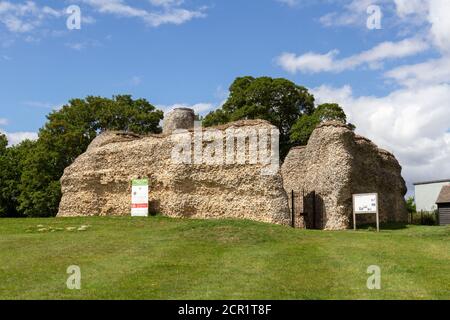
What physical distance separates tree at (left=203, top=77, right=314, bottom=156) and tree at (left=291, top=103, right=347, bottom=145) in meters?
2.31

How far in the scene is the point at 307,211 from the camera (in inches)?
1264

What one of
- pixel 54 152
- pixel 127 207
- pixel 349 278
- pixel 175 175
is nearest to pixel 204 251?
pixel 349 278

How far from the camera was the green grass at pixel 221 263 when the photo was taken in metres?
10.5

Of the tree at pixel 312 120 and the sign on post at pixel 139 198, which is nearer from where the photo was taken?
the sign on post at pixel 139 198

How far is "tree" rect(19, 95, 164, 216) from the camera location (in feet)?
160

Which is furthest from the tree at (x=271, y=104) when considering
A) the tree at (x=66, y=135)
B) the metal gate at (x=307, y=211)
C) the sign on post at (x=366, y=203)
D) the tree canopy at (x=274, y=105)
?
the sign on post at (x=366, y=203)

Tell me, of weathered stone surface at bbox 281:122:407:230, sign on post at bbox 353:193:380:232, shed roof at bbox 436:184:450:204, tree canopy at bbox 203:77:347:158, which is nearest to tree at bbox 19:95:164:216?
tree canopy at bbox 203:77:347:158

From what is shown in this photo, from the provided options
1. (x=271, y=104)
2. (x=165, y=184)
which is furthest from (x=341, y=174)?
(x=271, y=104)

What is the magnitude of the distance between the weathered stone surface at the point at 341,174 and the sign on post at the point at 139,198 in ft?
31.0

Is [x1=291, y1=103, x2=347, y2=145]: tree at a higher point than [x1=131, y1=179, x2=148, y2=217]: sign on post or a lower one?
higher

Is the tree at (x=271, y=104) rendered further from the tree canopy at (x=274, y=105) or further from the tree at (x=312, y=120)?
the tree at (x=312, y=120)

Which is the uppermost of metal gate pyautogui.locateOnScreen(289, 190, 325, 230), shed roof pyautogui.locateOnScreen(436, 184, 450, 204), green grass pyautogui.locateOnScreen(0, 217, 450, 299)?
shed roof pyautogui.locateOnScreen(436, 184, 450, 204)

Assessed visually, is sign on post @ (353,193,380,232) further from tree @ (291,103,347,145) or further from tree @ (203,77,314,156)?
tree @ (203,77,314,156)

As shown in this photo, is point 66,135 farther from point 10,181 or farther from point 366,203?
point 366,203
